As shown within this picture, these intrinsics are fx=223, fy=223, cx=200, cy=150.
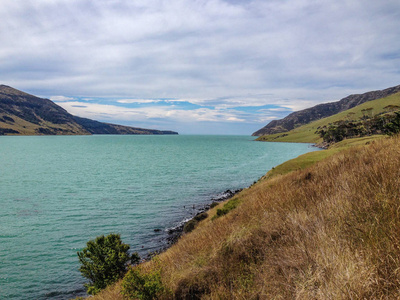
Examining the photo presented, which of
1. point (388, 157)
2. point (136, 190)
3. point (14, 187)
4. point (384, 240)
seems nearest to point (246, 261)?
point (384, 240)

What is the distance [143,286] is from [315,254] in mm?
5269

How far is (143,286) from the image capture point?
23.2 ft

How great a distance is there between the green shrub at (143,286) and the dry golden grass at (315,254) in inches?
15.2

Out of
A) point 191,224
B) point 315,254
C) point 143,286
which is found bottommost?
point 191,224

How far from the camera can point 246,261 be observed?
697 cm

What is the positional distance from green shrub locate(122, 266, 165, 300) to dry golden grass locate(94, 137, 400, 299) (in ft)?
1.26

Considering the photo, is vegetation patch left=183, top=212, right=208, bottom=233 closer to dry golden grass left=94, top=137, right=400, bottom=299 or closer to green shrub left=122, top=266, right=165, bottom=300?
dry golden grass left=94, top=137, right=400, bottom=299

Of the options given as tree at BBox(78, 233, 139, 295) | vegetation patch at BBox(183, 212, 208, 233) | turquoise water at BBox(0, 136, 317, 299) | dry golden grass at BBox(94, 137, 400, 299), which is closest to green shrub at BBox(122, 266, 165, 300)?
dry golden grass at BBox(94, 137, 400, 299)

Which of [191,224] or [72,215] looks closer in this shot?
[191,224]

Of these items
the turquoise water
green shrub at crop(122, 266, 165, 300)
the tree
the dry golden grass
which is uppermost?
the dry golden grass

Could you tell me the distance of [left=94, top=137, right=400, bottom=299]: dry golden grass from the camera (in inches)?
142

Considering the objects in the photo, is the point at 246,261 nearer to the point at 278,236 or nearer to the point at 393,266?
the point at 278,236

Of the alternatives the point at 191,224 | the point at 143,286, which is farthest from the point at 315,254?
the point at 191,224

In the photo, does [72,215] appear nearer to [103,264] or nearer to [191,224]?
[191,224]
